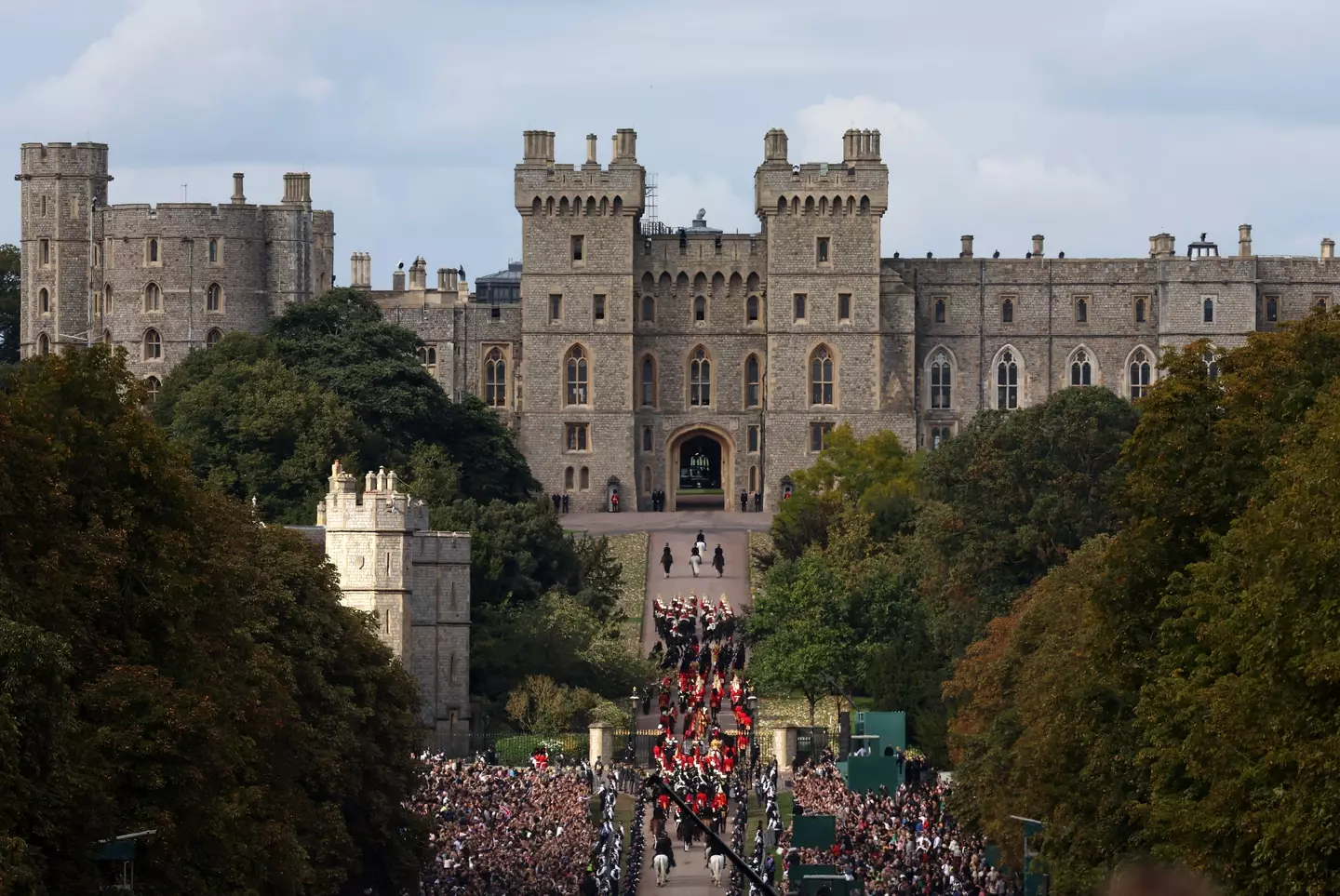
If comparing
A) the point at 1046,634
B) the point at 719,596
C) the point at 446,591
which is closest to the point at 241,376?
the point at 719,596

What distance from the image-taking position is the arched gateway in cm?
10512

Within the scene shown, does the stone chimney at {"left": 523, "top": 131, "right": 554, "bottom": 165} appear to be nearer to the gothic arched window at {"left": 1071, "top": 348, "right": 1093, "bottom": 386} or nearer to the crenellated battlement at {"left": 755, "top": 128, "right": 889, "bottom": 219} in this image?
the crenellated battlement at {"left": 755, "top": 128, "right": 889, "bottom": 219}

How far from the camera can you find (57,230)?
102312 millimetres

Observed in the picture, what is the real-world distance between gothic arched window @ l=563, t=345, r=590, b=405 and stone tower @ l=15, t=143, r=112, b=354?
15309mm

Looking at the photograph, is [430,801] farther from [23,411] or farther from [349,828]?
[23,411]

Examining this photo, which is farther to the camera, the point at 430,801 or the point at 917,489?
the point at 917,489

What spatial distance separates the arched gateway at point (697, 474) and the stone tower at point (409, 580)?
41649 millimetres

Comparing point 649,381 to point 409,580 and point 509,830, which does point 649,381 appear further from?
point 509,830

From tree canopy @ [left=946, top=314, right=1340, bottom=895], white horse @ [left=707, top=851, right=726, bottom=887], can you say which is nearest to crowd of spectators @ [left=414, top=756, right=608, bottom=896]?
white horse @ [left=707, top=851, right=726, bottom=887]

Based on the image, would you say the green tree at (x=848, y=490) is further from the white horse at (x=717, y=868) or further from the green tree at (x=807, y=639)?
the white horse at (x=717, y=868)

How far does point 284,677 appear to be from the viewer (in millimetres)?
Result: 40594

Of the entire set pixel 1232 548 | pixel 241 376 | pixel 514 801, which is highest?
pixel 241 376

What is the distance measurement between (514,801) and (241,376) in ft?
97.9

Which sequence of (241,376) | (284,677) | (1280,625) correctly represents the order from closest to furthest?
(1280,625) → (284,677) → (241,376)
